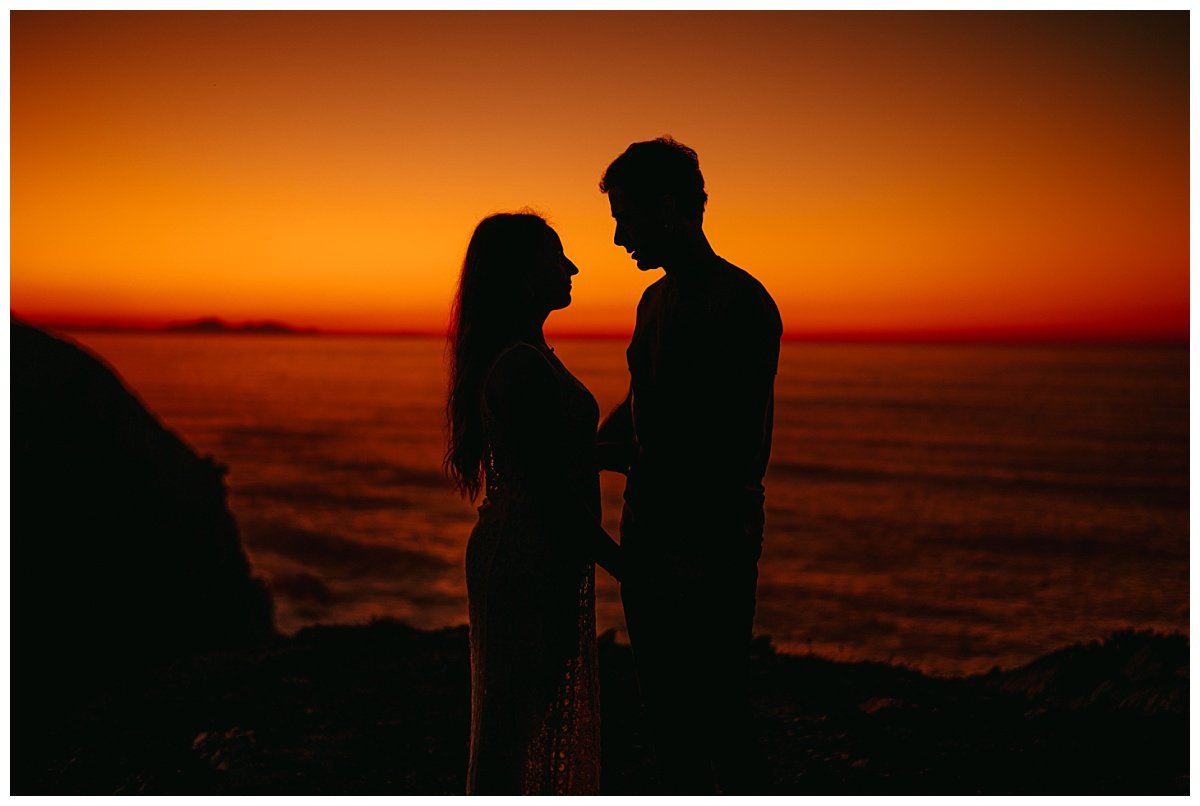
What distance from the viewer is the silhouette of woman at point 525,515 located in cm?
299

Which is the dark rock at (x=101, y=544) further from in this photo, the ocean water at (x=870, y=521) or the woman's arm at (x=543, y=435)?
the woman's arm at (x=543, y=435)

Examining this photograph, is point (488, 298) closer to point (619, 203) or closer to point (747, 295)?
point (619, 203)

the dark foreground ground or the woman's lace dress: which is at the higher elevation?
the woman's lace dress

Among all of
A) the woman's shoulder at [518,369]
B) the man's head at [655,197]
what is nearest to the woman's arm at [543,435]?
the woman's shoulder at [518,369]

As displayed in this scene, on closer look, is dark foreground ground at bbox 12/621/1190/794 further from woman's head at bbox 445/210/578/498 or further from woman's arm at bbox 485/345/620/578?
woman's head at bbox 445/210/578/498

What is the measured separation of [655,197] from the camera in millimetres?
2949

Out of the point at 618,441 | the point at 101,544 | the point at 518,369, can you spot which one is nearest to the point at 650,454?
the point at 618,441

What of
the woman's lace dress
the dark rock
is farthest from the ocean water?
the woman's lace dress

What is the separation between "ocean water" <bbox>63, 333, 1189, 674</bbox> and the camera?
16.7 m

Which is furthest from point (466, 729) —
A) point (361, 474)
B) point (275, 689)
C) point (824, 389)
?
point (824, 389)

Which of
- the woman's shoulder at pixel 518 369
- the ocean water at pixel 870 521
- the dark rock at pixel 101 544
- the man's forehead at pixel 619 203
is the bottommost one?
the ocean water at pixel 870 521

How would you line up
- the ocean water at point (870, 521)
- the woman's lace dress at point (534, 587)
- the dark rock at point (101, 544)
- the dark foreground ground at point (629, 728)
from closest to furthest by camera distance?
the woman's lace dress at point (534, 587) → the dark foreground ground at point (629, 728) → the dark rock at point (101, 544) → the ocean water at point (870, 521)

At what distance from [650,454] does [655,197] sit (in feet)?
2.53

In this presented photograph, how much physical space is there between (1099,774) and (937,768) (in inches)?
27.9
